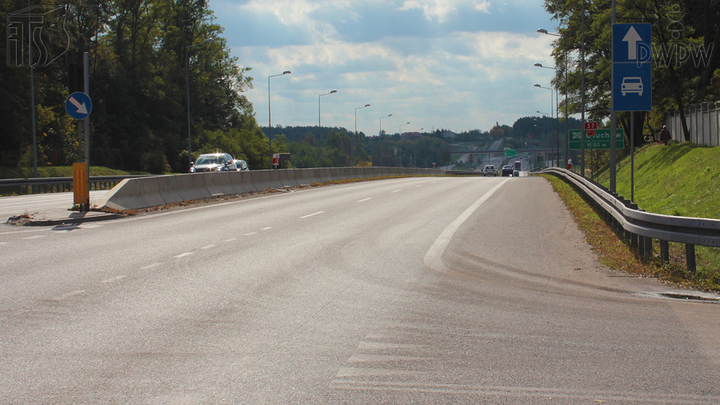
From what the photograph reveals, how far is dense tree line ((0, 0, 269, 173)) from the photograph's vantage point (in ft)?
160

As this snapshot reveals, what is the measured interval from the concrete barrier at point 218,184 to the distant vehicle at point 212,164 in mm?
13382

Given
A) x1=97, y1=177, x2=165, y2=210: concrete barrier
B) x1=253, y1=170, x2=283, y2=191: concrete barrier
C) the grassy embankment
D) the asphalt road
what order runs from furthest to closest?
x1=253, y1=170, x2=283, y2=191: concrete barrier, x1=97, y1=177, x2=165, y2=210: concrete barrier, the grassy embankment, the asphalt road

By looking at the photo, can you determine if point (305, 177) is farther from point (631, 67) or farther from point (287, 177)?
point (631, 67)

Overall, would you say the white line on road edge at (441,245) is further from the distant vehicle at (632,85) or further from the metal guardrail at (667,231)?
the distant vehicle at (632,85)

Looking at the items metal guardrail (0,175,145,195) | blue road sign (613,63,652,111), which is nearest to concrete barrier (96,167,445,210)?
metal guardrail (0,175,145,195)

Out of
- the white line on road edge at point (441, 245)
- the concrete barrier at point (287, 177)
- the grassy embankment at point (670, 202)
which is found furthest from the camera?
the concrete barrier at point (287, 177)

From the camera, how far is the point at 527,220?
16.5 metres

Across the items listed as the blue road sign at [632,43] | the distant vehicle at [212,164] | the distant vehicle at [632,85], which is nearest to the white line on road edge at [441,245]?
the distant vehicle at [632,85]

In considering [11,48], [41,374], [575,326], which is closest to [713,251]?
[575,326]

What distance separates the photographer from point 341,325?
6531 mm

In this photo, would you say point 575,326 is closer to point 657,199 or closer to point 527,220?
point 527,220

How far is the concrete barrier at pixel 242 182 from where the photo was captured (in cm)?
2635

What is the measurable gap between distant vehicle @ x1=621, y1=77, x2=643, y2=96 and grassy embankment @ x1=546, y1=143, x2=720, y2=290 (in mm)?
2749

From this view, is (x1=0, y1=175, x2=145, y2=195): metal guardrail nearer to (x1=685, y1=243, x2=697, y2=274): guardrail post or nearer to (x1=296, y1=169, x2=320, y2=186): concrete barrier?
(x1=296, y1=169, x2=320, y2=186): concrete barrier
